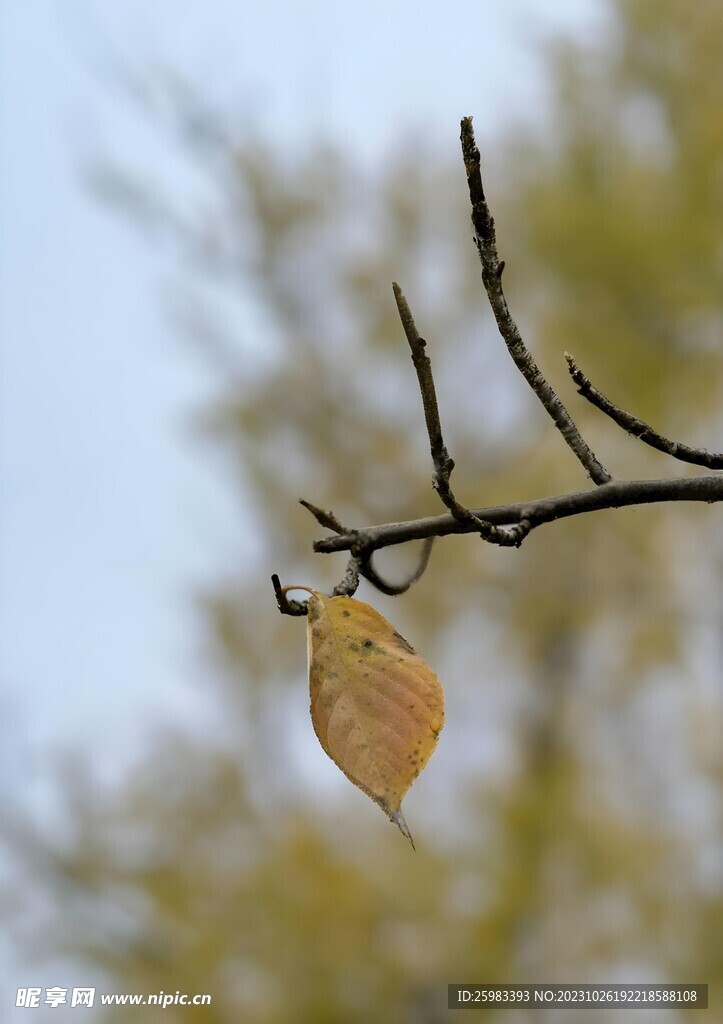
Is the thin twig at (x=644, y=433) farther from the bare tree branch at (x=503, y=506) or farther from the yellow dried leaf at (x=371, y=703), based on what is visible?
the yellow dried leaf at (x=371, y=703)

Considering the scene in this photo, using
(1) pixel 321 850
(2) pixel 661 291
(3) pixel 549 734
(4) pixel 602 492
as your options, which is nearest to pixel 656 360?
(2) pixel 661 291

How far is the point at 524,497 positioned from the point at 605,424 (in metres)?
0.37

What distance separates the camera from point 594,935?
7.77 ft

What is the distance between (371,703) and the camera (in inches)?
11.5

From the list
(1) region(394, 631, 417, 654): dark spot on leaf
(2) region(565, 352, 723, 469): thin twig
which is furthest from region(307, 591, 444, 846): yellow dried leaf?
(2) region(565, 352, 723, 469): thin twig

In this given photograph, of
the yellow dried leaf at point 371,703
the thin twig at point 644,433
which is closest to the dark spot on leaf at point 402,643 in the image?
the yellow dried leaf at point 371,703

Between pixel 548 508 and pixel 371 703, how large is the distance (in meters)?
0.09

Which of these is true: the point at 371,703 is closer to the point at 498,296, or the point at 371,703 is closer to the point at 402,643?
the point at 402,643

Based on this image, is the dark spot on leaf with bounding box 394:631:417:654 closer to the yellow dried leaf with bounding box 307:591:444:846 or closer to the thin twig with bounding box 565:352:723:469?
the yellow dried leaf with bounding box 307:591:444:846

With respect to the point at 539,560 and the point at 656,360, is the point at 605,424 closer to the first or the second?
the point at 656,360

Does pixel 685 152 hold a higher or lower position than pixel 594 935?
higher

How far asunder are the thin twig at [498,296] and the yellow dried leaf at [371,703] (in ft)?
0.30

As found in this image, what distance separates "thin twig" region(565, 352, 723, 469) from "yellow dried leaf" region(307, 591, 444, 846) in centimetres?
11

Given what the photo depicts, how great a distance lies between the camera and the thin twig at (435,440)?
0.25 metres
